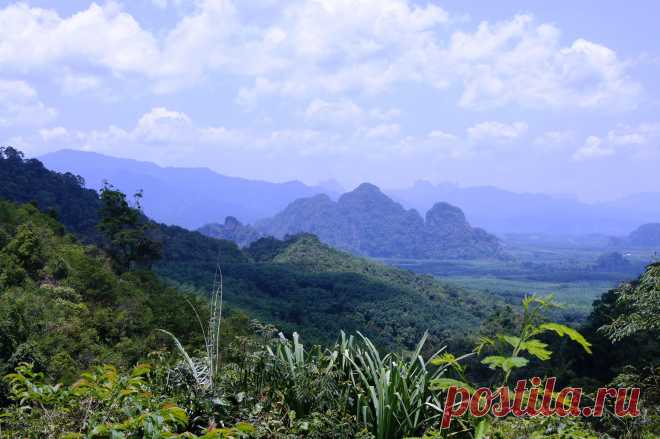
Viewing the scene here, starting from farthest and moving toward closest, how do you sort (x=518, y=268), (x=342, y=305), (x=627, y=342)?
(x=518, y=268), (x=342, y=305), (x=627, y=342)

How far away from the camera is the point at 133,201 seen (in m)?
21.0

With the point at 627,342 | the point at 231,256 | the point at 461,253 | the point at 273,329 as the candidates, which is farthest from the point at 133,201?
the point at 461,253

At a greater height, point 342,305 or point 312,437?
point 312,437

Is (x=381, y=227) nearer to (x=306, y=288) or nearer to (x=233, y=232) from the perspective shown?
(x=233, y=232)

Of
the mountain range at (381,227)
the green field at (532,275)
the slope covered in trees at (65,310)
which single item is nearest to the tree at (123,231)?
the slope covered in trees at (65,310)

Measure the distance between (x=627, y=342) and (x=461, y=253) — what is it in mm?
123420

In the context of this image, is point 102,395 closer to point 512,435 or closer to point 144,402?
point 144,402

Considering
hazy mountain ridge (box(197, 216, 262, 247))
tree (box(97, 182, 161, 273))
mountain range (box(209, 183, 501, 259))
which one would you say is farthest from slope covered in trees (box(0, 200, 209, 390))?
mountain range (box(209, 183, 501, 259))

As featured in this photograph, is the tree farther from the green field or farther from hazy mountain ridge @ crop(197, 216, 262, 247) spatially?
hazy mountain ridge @ crop(197, 216, 262, 247)

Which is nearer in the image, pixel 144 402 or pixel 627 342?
pixel 144 402

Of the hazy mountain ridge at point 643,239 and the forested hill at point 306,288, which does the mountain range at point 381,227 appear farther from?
the forested hill at point 306,288

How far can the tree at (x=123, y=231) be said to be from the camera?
1966cm

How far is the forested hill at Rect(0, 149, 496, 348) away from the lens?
1224 inches

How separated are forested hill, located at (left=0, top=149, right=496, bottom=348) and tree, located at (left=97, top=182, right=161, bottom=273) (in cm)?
663
